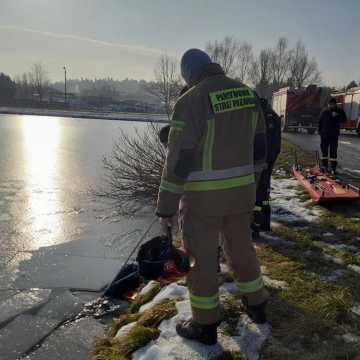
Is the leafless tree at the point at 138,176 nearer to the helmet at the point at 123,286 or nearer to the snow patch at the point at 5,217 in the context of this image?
the snow patch at the point at 5,217

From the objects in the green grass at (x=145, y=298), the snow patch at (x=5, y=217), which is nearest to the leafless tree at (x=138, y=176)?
the snow patch at (x=5, y=217)

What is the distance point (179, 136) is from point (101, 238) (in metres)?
4.31

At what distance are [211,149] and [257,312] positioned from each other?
1.18 metres

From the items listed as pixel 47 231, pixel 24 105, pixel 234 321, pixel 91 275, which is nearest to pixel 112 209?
pixel 47 231

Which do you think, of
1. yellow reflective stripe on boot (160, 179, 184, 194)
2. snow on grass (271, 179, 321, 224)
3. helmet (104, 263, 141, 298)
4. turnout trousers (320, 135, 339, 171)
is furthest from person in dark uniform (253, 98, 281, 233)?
turnout trousers (320, 135, 339, 171)

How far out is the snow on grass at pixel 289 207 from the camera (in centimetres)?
548

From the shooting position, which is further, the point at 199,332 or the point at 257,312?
the point at 257,312

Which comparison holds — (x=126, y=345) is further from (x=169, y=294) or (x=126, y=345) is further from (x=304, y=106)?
(x=304, y=106)

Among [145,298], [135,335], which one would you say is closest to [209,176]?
[135,335]

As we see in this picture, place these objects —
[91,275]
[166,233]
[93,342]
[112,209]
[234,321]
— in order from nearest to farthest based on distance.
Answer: [166,233] → [234,321] → [93,342] → [91,275] → [112,209]

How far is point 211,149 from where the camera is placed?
2229mm

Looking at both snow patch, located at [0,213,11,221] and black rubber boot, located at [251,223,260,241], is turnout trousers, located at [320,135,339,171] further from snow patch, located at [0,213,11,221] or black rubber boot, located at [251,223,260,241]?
Answer: snow patch, located at [0,213,11,221]

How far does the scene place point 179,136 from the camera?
2188mm

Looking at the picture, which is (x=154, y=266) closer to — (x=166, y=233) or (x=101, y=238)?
(x=166, y=233)
